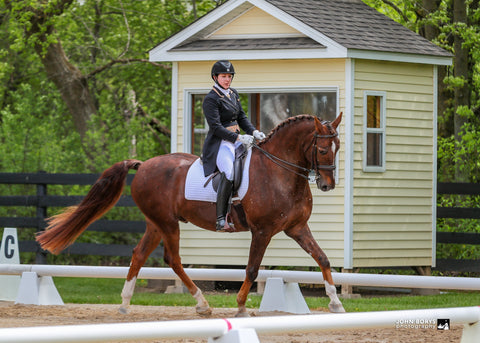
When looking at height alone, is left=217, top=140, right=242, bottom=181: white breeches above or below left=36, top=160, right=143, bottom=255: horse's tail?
above

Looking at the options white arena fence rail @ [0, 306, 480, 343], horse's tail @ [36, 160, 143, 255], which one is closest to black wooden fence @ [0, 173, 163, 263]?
horse's tail @ [36, 160, 143, 255]

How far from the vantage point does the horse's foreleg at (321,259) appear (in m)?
8.87

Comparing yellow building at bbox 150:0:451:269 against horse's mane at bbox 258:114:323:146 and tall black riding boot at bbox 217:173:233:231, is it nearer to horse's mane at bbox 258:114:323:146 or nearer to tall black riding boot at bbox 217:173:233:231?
horse's mane at bbox 258:114:323:146

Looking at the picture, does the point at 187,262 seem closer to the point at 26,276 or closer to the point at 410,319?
the point at 26,276

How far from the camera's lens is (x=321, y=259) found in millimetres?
8930

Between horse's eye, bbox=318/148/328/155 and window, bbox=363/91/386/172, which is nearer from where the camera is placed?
horse's eye, bbox=318/148/328/155

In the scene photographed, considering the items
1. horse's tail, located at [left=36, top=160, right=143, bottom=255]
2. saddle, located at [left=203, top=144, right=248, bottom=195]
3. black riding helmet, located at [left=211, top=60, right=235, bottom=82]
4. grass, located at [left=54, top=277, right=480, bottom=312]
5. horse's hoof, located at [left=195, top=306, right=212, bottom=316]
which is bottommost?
grass, located at [left=54, top=277, right=480, bottom=312]

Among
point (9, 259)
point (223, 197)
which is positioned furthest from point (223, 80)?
point (9, 259)

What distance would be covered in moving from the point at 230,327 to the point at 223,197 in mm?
4353

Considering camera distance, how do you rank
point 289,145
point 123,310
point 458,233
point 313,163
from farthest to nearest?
point 458,233
point 123,310
point 289,145
point 313,163

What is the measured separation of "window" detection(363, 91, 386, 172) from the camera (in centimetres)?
1414

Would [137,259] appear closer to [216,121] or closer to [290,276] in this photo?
[290,276]

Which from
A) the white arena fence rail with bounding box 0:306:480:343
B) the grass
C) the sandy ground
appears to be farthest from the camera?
the grass

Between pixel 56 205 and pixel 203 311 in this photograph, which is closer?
pixel 203 311
